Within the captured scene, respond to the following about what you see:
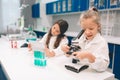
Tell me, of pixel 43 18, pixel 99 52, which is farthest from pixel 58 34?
pixel 43 18

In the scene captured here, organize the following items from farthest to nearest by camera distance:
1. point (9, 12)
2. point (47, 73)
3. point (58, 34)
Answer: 1. point (9, 12)
2. point (58, 34)
3. point (47, 73)

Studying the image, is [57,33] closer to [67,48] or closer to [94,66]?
[67,48]

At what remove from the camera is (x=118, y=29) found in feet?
7.38

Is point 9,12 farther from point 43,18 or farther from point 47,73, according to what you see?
point 47,73

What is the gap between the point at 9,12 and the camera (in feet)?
12.0

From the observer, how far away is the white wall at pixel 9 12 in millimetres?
3576

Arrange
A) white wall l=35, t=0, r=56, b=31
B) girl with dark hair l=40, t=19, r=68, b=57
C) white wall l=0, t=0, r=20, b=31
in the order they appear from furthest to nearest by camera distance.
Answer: white wall l=35, t=0, r=56, b=31
white wall l=0, t=0, r=20, b=31
girl with dark hair l=40, t=19, r=68, b=57

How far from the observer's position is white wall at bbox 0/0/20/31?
3.58 meters

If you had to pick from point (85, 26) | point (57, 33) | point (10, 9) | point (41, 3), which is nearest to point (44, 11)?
point (41, 3)

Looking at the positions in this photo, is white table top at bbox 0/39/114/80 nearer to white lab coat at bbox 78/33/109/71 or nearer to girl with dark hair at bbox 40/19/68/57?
white lab coat at bbox 78/33/109/71

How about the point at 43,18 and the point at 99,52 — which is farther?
the point at 43,18

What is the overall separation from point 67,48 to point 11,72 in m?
0.44

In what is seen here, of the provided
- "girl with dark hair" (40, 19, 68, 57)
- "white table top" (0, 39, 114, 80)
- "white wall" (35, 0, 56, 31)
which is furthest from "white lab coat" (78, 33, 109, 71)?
"white wall" (35, 0, 56, 31)

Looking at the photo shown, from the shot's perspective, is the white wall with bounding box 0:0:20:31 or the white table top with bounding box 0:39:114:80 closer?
the white table top with bounding box 0:39:114:80
